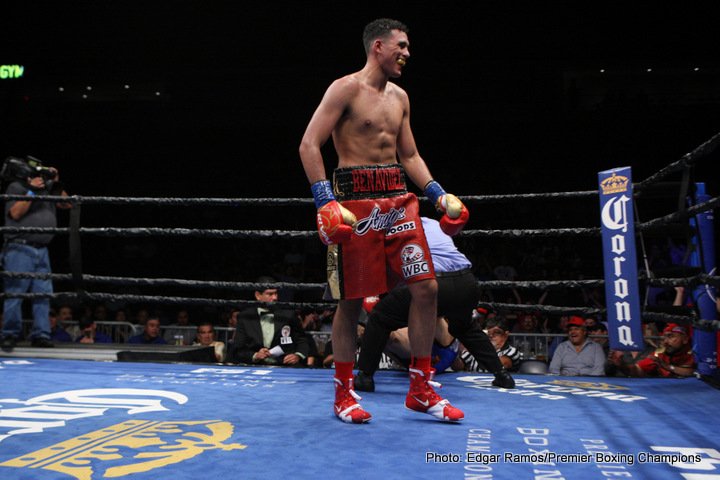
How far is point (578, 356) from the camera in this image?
11.4 ft

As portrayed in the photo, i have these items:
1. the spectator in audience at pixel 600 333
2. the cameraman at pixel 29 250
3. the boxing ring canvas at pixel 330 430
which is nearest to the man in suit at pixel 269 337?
the boxing ring canvas at pixel 330 430

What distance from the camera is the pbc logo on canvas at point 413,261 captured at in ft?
5.94

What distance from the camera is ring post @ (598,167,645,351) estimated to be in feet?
7.54

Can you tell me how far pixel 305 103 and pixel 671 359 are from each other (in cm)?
671

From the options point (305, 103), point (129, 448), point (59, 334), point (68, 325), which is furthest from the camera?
point (305, 103)

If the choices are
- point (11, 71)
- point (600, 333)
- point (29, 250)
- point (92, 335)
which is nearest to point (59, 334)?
point (92, 335)

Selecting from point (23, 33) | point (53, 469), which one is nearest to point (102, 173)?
point (23, 33)

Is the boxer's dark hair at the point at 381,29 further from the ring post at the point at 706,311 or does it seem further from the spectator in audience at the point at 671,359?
the spectator in audience at the point at 671,359

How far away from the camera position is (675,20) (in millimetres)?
7613

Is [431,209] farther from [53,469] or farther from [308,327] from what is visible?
[53,469]

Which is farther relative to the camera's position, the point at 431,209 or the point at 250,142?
the point at 250,142

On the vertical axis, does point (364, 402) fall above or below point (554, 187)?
below

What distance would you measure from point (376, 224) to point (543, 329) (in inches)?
144

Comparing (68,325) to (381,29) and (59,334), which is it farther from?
(381,29)
